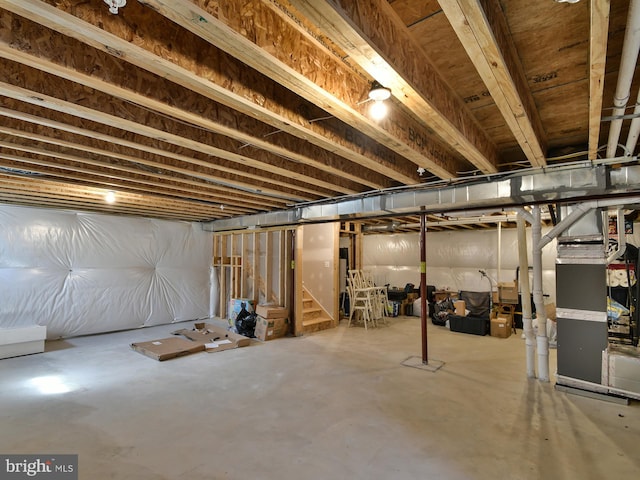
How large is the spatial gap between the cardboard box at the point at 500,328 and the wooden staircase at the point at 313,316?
2.96 metres

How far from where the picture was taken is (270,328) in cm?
552

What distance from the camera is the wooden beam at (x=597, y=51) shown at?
1.15m

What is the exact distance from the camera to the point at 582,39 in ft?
5.06

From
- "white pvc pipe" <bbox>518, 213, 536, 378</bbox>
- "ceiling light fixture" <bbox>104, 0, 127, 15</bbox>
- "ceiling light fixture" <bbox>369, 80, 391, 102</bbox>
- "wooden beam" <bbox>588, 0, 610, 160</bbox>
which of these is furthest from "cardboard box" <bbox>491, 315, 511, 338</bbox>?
"ceiling light fixture" <bbox>104, 0, 127, 15</bbox>

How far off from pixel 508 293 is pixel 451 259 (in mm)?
1899

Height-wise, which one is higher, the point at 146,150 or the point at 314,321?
the point at 146,150

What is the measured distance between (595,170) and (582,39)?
1.69 metres

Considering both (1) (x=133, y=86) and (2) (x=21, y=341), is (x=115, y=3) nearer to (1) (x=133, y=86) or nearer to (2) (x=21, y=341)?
(1) (x=133, y=86)

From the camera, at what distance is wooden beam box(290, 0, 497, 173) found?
3.94ft

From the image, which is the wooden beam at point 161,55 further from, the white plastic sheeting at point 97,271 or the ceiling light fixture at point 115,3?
the white plastic sheeting at point 97,271

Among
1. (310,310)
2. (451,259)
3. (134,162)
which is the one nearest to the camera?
(134,162)

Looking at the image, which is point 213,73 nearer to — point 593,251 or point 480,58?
point 480,58

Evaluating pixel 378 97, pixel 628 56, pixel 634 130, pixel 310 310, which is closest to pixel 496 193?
pixel 634 130

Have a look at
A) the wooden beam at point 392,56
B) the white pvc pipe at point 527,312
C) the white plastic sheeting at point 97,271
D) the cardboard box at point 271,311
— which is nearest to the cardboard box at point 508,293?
the white pvc pipe at point 527,312
